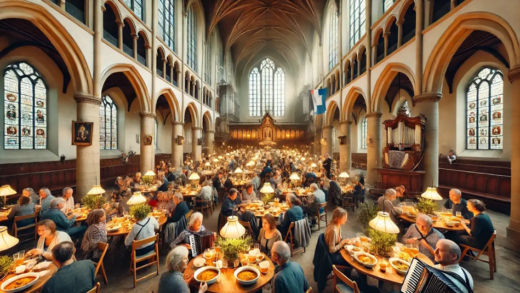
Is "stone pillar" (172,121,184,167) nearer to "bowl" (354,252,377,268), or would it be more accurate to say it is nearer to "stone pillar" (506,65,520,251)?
"bowl" (354,252,377,268)

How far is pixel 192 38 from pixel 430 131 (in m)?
19.0

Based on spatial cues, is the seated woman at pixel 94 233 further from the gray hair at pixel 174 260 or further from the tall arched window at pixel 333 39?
the tall arched window at pixel 333 39

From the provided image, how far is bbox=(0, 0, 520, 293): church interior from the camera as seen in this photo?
320 cm

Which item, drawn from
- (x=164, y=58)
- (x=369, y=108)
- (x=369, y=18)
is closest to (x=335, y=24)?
(x=369, y=18)

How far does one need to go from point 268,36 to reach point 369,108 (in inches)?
967

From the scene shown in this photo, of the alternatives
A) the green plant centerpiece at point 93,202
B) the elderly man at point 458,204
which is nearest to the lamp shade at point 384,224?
the elderly man at point 458,204

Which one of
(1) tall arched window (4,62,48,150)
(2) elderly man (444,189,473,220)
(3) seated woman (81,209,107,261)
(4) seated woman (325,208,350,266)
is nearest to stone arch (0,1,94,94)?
(1) tall arched window (4,62,48,150)

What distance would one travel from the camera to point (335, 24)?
18.0 m

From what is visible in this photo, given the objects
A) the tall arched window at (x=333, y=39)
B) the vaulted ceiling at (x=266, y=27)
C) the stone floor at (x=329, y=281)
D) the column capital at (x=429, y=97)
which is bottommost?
the stone floor at (x=329, y=281)

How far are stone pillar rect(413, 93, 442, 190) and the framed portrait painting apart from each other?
13366 mm

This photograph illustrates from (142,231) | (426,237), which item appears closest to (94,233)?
(142,231)

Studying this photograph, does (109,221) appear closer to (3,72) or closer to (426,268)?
(426,268)

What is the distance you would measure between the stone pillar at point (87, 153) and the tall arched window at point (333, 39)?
1716 centimetres

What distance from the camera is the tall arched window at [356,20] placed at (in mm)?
13427
